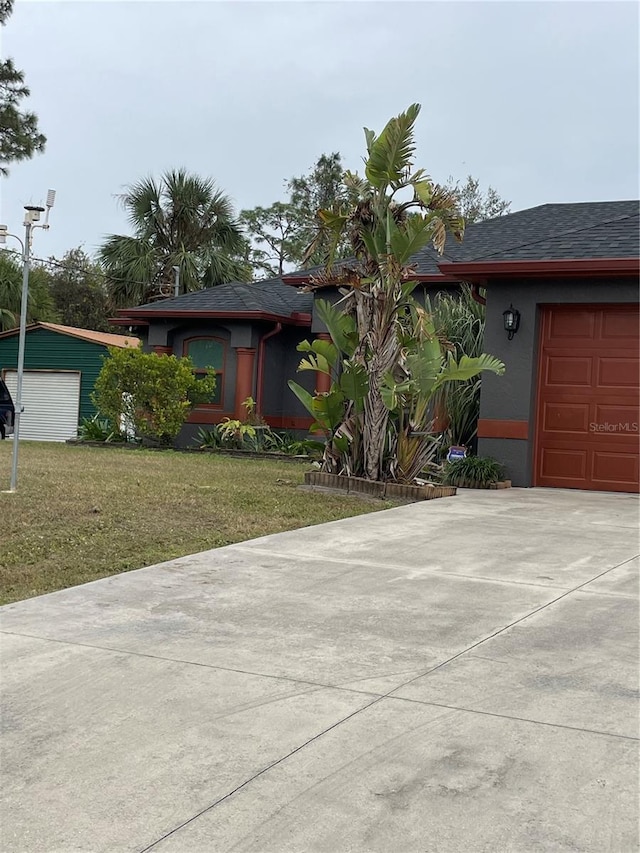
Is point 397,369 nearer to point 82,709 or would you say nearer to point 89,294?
point 82,709

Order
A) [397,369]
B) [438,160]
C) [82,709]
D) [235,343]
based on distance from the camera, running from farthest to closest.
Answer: [438,160]
[235,343]
[397,369]
[82,709]

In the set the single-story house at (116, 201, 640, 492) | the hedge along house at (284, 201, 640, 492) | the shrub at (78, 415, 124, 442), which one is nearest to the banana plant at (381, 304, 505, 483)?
the single-story house at (116, 201, 640, 492)

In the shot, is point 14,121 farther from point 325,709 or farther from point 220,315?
point 325,709

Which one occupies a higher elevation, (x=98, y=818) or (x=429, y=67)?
(x=429, y=67)

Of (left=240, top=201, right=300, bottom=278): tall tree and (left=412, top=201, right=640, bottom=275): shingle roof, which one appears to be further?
(left=240, top=201, right=300, bottom=278): tall tree

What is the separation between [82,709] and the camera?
4.21 meters

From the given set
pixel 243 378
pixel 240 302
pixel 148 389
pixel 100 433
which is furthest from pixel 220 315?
pixel 100 433

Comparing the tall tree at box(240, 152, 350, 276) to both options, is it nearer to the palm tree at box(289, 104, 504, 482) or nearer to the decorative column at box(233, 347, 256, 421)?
the decorative column at box(233, 347, 256, 421)

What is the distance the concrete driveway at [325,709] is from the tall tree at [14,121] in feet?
70.6

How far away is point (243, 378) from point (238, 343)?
0.77m

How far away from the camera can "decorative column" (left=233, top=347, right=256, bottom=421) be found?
20422mm

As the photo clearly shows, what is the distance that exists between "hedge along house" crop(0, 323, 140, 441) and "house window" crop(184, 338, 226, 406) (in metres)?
5.08

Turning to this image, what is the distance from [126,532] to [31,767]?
4.62 meters

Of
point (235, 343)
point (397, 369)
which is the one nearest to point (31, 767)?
point (397, 369)
